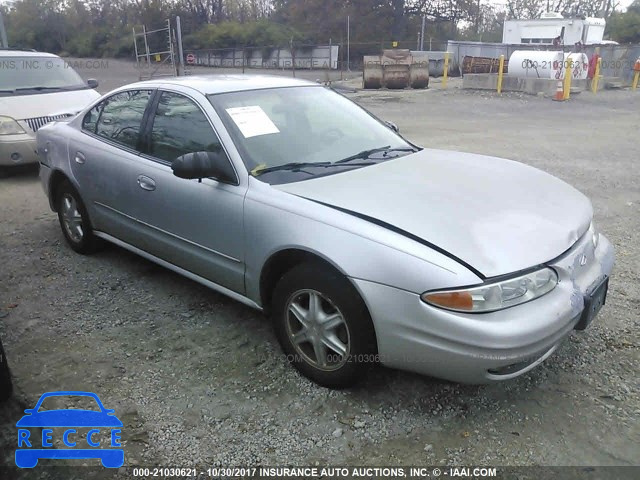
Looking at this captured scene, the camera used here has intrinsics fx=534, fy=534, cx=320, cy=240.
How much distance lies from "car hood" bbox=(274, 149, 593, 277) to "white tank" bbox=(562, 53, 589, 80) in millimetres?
18559

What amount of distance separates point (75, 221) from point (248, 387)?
8.57 feet

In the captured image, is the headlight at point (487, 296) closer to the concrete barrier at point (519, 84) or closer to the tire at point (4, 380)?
the tire at point (4, 380)

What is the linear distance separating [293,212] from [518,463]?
1.57m

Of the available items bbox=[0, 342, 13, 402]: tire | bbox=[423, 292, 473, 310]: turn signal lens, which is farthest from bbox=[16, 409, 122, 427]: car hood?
bbox=[423, 292, 473, 310]: turn signal lens

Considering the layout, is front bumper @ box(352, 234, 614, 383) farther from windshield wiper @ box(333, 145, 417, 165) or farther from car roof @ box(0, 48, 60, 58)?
car roof @ box(0, 48, 60, 58)

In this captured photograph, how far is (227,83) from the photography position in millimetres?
3654

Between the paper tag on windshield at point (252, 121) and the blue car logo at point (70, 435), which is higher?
the paper tag on windshield at point (252, 121)

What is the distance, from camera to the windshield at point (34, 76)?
774 cm

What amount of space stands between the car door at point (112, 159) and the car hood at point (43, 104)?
3.42 metres

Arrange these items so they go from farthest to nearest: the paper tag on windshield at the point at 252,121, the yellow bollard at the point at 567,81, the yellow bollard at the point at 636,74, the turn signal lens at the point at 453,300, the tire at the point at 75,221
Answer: the yellow bollard at the point at 636,74, the yellow bollard at the point at 567,81, the tire at the point at 75,221, the paper tag on windshield at the point at 252,121, the turn signal lens at the point at 453,300

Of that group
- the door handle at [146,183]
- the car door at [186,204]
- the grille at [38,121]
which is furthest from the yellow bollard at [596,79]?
the door handle at [146,183]

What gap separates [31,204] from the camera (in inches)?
249

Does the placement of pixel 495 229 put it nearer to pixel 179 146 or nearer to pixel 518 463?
pixel 518 463

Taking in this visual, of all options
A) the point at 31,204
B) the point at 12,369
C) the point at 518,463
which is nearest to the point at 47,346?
the point at 12,369
